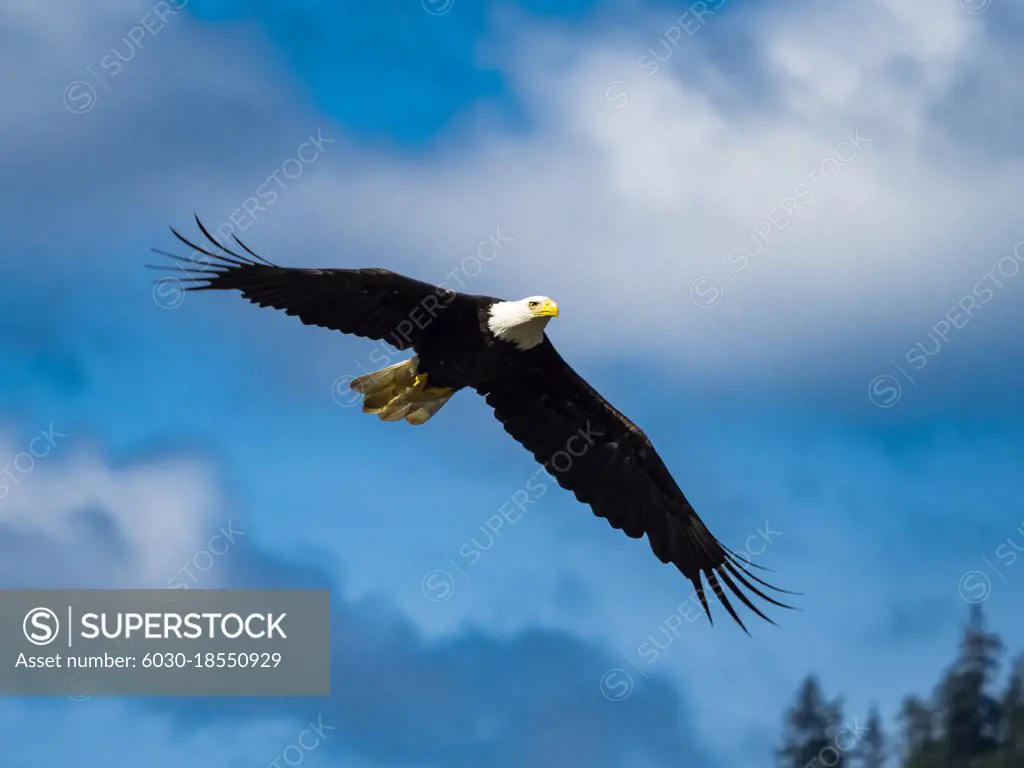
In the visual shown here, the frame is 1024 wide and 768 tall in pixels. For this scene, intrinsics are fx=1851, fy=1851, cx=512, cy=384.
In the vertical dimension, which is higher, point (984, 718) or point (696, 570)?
point (984, 718)

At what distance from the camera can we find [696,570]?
64.4 feet

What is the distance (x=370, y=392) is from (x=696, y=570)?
397 cm

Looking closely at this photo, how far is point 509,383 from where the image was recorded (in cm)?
1928

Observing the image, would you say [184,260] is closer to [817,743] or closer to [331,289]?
[331,289]

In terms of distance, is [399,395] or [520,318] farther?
[399,395]

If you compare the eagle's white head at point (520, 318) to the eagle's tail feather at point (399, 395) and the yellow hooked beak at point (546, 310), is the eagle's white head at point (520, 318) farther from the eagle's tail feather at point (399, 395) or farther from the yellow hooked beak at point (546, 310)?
the eagle's tail feather at point (399, 395)

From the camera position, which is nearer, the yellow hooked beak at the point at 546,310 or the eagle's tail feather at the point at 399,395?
the yellow hooked beak at the point at 546,310

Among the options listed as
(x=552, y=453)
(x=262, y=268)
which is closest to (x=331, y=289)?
(x=262, y=268)

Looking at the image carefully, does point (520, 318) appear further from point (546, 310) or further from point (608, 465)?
point (608, 465)

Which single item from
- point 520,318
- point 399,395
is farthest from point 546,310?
point 399,395

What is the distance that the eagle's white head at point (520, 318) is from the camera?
17.8 metres

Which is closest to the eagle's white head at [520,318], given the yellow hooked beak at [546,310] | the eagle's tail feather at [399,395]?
the yellow hooked beak at [546,310]

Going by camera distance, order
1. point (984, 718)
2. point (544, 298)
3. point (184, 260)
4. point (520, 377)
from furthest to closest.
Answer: point (984, 718) → point (520, 377) → point (544, 298) → point (184, 260)

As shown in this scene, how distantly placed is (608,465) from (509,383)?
56.6 inches
